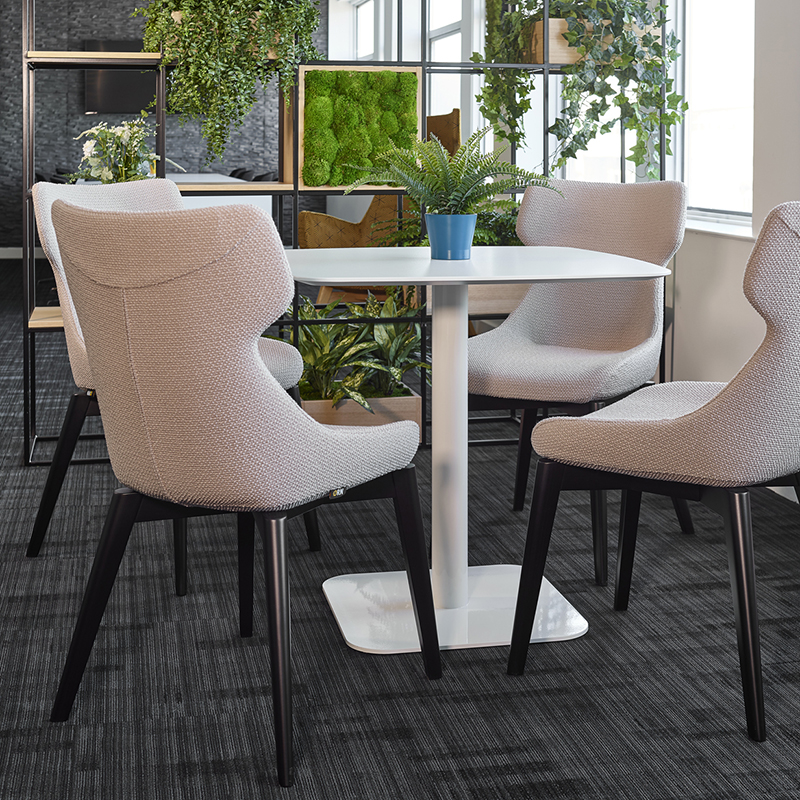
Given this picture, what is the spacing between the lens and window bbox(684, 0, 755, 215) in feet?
12.8

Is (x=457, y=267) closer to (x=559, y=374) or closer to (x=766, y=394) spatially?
(x=559, y=374)

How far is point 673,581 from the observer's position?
2613mm

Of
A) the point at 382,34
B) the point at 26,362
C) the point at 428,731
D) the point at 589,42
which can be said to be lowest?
the point at 428,731

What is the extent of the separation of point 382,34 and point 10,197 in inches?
171

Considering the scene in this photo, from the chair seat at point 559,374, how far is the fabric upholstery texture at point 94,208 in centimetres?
53

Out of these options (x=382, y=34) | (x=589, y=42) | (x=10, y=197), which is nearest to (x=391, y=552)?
(x=589, y=42)

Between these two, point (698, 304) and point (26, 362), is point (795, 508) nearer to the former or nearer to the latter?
point (698, 304)

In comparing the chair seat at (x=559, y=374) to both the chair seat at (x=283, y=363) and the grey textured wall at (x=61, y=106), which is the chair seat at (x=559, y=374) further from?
the grey textured wall at (x=61, y=106)

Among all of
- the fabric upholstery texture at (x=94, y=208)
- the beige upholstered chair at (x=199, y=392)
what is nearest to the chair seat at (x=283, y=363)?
the fabric upholstery texture at (x=94, y=208)

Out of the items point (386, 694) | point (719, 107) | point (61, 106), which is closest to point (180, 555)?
point (386, 694)

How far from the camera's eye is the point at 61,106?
1001 cm

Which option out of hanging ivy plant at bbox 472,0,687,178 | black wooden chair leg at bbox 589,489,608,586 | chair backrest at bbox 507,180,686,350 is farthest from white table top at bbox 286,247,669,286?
hanging ivy plant at bbox 472,0,687,178

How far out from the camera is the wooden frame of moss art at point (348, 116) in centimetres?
367

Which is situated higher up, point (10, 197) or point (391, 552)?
point (10, 197)
